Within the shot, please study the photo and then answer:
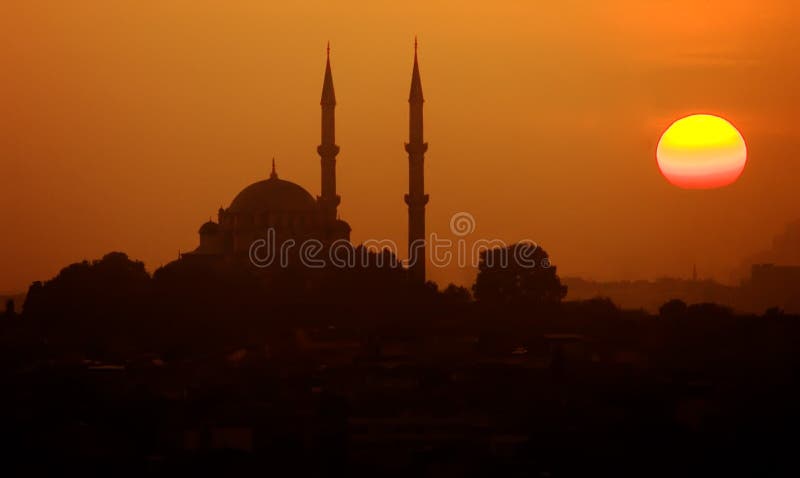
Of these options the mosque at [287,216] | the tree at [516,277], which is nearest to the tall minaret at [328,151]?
the mosque at [287,216]

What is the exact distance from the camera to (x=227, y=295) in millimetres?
64000

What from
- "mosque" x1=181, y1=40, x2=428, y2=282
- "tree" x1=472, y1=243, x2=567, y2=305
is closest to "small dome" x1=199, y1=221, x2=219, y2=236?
"mosque" x1=181, y1=40, x2=428, y2=282

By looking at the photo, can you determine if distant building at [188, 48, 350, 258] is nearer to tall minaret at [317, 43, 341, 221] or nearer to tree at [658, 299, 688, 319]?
tall minaret at [317, 43, 341, 221]

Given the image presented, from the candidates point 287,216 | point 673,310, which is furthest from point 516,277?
point 287,216

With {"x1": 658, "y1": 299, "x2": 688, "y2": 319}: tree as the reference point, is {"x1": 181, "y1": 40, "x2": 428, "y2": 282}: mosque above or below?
above

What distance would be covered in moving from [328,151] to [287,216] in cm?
384

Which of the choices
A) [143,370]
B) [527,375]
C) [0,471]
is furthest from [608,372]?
[0,471]

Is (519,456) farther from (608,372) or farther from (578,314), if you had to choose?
(578,314)

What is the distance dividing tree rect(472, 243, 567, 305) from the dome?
24.7ft

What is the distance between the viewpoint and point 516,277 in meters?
76.4

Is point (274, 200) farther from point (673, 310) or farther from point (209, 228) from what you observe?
point (673, 310)

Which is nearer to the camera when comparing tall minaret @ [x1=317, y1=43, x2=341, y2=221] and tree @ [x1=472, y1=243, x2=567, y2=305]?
tall minaret @ [x1=317, y1=43, x2=341, y2=221]

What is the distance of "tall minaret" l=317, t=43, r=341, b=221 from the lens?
6844 centimetres

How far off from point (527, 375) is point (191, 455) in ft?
47.0
